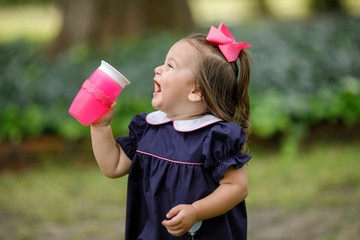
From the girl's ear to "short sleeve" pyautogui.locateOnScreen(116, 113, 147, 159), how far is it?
0.91 ft

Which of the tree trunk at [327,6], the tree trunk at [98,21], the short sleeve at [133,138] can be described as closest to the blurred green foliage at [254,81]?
the tree trunk at [98,21]

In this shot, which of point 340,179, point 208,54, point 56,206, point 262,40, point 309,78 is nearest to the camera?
point 208,54

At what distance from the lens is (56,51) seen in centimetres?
646

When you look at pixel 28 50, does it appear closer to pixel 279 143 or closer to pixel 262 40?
pixel 262 40

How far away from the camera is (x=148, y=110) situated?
4.37m

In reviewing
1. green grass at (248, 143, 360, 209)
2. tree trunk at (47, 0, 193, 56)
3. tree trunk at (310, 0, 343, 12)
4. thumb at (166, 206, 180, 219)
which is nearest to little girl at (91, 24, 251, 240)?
thumb at (166, 206, 180, 219)

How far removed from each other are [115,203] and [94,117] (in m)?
1.94

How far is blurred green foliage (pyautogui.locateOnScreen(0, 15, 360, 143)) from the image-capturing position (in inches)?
172

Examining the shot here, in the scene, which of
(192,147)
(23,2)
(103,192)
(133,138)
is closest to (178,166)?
(192,147)

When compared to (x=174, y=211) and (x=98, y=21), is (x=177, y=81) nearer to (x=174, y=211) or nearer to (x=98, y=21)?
(x=174, y=211)

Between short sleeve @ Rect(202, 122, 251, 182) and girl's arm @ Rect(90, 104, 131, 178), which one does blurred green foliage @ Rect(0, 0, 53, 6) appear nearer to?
girl's arm @ Rect(90, 104, 131, 178)

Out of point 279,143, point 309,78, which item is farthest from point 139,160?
point 309,78

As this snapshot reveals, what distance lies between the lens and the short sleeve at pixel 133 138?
1938 millimetres

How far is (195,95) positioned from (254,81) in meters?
3.22
